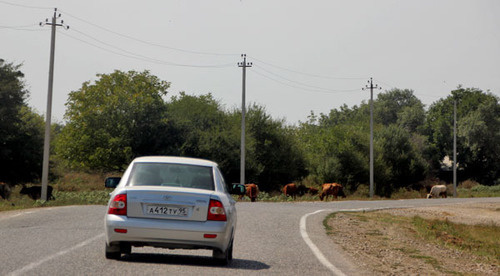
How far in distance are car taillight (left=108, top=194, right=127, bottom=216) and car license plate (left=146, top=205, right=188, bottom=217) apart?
340mm

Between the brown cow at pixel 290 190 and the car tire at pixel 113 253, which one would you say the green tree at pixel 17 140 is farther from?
the car tire at pixel 113 253

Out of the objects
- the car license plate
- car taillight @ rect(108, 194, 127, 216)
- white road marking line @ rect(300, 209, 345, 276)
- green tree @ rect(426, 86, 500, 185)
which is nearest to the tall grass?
white road marking line @ rect(300, 209, 345, 276)

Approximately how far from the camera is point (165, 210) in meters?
10.2

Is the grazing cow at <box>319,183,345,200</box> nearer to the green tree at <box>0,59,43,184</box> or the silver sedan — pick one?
the green tree at <box>0,59,43,184</box>

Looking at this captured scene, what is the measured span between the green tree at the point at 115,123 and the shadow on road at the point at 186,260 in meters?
Answer: 47.7

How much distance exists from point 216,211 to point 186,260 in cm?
137

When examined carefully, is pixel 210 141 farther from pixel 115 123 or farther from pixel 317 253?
pixel 317 253

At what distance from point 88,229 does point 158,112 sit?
46.6 m

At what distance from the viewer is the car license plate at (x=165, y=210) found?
402 inches

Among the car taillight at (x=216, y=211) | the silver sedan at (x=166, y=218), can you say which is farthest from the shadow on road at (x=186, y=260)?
the car taillight at (x=216, y=211)

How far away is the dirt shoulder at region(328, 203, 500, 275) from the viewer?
12.1 meters

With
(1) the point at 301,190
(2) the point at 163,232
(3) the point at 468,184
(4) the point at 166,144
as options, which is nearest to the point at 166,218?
(2) the point at 163,232

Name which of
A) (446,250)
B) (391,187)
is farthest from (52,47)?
(391,187)

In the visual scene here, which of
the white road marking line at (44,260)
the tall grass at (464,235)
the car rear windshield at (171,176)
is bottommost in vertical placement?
the tall grass at (464,235)
